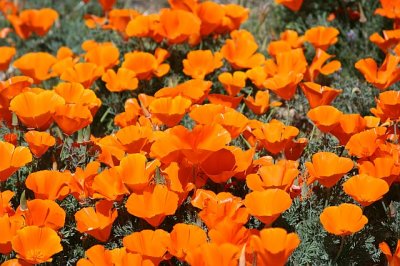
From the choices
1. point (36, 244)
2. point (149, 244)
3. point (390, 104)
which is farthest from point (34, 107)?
point (390, 104)

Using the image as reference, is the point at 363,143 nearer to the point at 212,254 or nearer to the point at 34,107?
the point at 212,254

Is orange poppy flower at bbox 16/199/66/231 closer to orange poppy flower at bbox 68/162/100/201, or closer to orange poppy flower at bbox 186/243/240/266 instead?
orange poppy flower at bbox 68/162/100/201

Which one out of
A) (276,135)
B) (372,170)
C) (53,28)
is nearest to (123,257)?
(276,135)

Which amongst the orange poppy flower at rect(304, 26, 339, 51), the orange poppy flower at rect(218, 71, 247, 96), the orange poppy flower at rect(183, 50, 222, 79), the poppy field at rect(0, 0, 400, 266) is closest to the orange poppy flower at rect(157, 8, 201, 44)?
the poppy field at rect(0, 0, 400, 266)

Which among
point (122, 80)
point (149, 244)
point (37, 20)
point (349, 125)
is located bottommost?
point (37, 20)

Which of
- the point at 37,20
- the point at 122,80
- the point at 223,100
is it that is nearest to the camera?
the point at 223,100

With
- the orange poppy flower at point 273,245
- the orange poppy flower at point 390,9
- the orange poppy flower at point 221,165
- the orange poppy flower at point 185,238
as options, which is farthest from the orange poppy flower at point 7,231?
the orange poppy flower at point 390,9

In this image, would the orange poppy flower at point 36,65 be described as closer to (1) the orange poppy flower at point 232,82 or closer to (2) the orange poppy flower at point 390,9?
(1) the orange poppy flower at point 232,82
